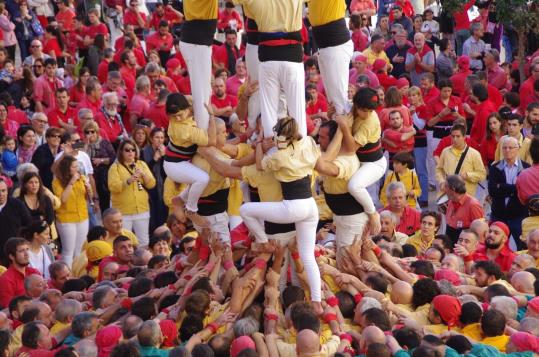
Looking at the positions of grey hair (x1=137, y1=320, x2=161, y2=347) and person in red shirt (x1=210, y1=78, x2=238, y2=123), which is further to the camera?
person in red shirt (x1=210, y1=78, x2=238, y2=123)

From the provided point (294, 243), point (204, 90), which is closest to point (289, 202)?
point (294, 243)

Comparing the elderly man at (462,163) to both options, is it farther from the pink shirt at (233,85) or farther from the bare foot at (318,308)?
the bare foot at (318,308)

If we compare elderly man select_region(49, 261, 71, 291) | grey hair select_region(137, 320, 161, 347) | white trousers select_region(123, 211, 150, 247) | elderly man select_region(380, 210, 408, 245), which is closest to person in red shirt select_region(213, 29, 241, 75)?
white trousers select_region(123, 211, 150, 247)

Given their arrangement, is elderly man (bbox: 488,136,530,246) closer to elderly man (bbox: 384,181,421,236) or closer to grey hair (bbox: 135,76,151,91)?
elderly man (bbox: 384,181,421,236)

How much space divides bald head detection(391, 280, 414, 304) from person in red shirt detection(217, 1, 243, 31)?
917 cm

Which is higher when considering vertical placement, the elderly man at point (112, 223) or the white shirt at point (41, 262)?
the elderly man at point (112, 223)

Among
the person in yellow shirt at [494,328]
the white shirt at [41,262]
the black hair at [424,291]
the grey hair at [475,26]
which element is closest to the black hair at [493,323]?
→ the person in yellow shirt at [494,328]

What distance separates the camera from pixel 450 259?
473 inches

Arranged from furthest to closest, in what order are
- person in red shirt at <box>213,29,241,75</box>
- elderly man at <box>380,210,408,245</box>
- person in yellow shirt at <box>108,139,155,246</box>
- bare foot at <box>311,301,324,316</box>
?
person in red shirt at <box>213,29,241,75</box>
person in yellow shirt at <box>108,139,155,246</box>
elderly man at <box>380,210,408,245</box>
bare foot at <box>311,301,324,316</box>

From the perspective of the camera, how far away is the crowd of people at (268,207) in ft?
34.4

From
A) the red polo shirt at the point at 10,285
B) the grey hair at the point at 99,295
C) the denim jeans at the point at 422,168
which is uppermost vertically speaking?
the grey hair at the point at 99,295

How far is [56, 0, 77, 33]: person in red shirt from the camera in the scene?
20172mm

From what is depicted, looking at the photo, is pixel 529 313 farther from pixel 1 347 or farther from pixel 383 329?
pixel 1 347

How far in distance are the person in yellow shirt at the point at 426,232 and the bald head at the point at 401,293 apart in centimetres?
181
